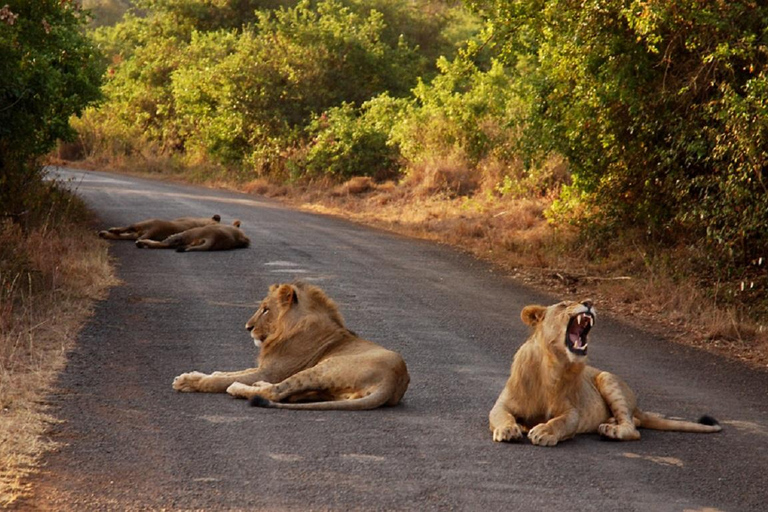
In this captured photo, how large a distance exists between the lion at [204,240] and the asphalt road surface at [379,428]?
254 cm

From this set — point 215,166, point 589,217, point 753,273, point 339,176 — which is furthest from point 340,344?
point 215,166

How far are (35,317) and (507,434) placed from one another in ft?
17.9

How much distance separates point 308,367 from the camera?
8.41 m

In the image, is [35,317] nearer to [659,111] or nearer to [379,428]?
[379,428]

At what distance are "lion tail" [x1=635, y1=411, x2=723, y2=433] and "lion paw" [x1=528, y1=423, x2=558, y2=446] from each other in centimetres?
103

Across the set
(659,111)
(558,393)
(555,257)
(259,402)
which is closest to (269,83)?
(555,257)

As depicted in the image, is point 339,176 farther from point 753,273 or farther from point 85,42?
point 753,273

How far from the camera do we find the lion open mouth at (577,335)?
23.2 feet

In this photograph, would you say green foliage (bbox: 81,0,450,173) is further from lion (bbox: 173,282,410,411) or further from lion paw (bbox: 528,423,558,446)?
lion paw (bbox: 528,423,558,446)

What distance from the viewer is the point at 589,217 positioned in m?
17.4

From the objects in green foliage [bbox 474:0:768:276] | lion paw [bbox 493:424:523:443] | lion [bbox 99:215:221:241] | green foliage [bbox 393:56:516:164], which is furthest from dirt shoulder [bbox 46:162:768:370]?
lion paw [bbox 493:424:523:443]

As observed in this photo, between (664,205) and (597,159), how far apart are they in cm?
121

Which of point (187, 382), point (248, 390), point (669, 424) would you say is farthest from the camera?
point (187, 382)

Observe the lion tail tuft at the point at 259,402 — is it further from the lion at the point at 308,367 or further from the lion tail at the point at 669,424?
the lion tail at the point at 669,424
